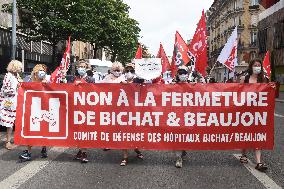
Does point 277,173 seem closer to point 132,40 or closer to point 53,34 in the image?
point 53,34

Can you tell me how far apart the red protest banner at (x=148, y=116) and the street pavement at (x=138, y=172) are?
36cm

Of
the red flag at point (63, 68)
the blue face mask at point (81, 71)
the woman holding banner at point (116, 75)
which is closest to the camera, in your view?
the blue face mask at point (81, 71)

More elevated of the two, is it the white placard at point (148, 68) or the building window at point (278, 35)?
the building window at point (278, 35)

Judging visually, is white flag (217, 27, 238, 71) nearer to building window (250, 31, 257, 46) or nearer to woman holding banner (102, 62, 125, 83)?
woman holding banner (102, 62, 125, 83)

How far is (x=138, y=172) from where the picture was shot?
7.32 m

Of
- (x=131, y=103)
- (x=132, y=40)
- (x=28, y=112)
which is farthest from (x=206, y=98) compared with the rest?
(x=132, y=40)

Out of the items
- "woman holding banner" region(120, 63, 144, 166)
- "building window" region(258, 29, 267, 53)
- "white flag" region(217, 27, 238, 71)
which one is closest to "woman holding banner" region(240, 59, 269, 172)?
"woman holding banner" region(120, 63, 144, 166)

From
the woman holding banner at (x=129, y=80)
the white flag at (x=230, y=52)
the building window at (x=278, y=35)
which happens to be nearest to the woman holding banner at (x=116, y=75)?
the woman holding banner at (x=129, y=80)

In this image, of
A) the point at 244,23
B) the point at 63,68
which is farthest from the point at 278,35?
the point at 63,68

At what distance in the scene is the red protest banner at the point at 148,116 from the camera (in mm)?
8078

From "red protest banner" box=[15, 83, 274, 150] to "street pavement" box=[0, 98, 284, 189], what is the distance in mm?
356

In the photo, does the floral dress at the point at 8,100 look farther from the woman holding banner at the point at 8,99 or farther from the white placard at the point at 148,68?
the white placard at the point at 148,68

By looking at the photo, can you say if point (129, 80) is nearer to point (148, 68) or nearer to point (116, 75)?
point (116, 75)

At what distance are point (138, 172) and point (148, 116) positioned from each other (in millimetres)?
1178
